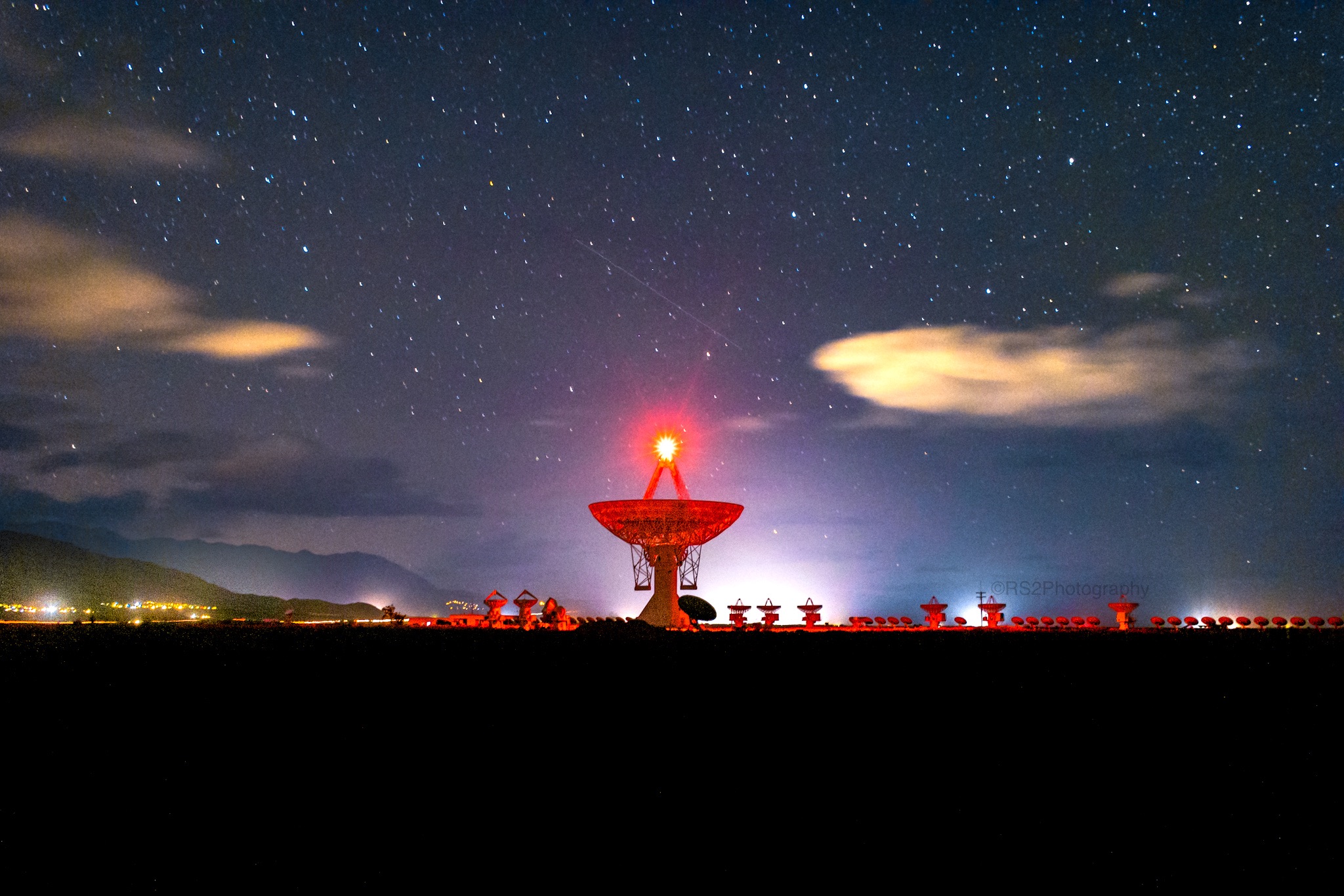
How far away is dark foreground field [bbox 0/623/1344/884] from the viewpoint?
5980mm

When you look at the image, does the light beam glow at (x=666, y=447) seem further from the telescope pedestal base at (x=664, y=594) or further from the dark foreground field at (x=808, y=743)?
the dark foreground field at (x=808, y=743)

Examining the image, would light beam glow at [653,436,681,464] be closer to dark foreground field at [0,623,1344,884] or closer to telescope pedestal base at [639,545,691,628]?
telescope pedestal base at [639,545,691,628]

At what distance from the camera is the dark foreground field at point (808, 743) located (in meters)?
5.98

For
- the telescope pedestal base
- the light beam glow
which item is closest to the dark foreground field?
the telescope pedestal base

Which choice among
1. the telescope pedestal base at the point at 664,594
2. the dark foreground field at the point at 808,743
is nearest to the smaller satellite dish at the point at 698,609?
the telescope pedestal base at the point at 664,594

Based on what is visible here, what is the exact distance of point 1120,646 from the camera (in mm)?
22750

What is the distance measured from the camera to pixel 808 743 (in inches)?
338

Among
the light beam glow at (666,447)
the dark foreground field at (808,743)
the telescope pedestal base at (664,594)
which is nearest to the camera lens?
the dark foreground field at (808,743)

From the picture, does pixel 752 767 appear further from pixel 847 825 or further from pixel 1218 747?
pixel 1218 747

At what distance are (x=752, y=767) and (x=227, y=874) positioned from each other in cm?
435

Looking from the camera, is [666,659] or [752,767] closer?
[752,767]

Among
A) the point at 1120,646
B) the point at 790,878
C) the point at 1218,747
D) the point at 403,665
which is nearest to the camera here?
the point at 790,878

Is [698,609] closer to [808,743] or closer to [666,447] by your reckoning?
[666,447]

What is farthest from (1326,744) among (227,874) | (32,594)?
(32,594)
